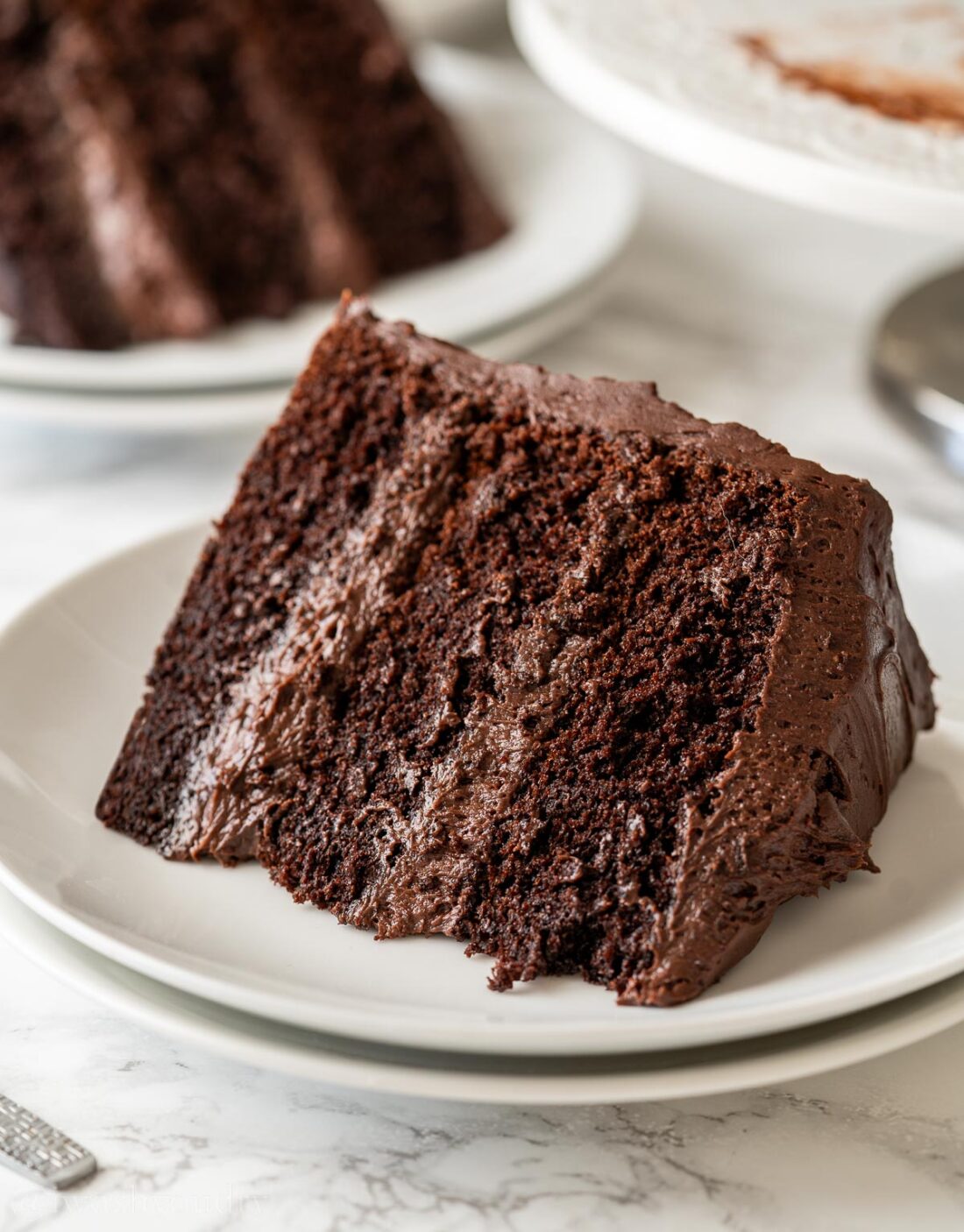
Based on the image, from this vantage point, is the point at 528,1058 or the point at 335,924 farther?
the point at 335,924

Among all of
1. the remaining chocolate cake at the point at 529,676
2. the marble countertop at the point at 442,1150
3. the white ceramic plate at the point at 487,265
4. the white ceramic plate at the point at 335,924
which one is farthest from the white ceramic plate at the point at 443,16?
the marble countertop at the point at 442,1150

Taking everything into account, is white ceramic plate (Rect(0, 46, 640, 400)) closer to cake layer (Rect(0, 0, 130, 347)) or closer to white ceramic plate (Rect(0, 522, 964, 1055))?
cake layer (Rect(0, 0, 130, 347))

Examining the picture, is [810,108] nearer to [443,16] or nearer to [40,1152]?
[40,1152]

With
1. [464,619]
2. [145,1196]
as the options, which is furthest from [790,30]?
[145,1196]

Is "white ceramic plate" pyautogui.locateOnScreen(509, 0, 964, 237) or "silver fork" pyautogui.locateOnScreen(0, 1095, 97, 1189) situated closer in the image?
"silver fork" pyautogui.locateOnScreen(0, 1095, 97, 1189)

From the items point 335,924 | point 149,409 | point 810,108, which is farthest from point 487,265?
point 335,924

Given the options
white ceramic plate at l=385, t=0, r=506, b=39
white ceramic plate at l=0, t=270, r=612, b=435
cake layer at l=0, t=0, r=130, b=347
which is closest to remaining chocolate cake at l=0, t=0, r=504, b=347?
cake layer at l=0, t=0, r=130, b=347

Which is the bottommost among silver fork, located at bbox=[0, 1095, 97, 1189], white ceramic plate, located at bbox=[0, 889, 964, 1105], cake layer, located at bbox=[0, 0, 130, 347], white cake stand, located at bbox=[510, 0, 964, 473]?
→ cake layer, located at bbox=[0, 0, 130, 347]
